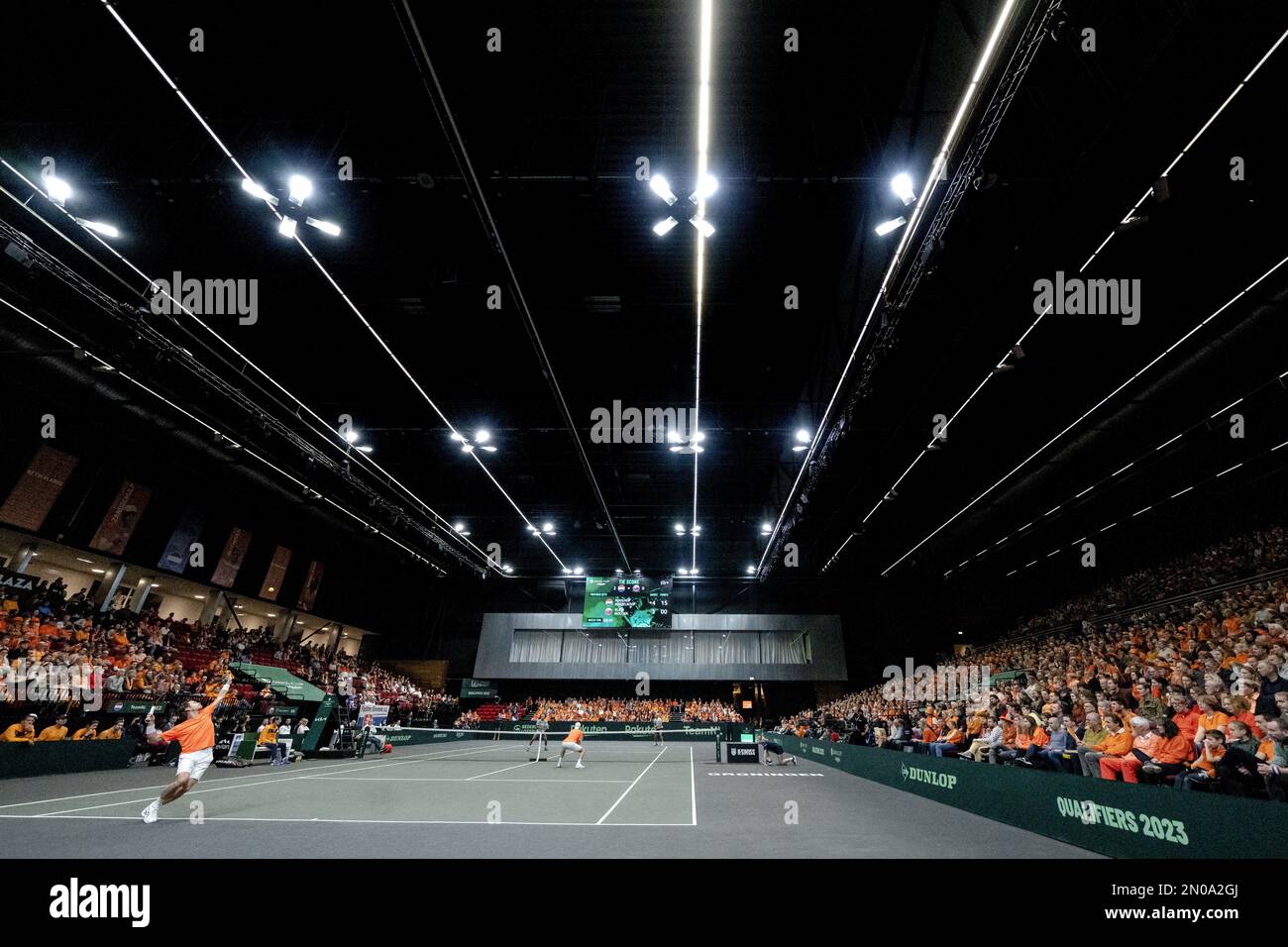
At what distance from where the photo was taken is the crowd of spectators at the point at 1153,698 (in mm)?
6781

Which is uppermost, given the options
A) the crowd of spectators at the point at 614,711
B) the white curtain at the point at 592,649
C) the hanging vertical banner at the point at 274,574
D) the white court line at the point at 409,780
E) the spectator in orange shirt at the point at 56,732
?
the hanging vertical banner at the point at 274,574

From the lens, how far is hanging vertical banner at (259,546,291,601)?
27.7m

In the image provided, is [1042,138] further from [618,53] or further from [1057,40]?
[618,53]

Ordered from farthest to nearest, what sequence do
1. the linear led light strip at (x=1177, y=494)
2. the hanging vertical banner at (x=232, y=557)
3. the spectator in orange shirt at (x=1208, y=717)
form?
the hanging vertical banner at (x=232, y=557)
the linear led light strip at (x=1177, y=494)
the spectator in orange shirt at (x=1208, y=717)

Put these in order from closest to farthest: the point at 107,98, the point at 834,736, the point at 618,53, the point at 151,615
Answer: the point at 618,53, the point at 107,98, the point at 834,736, the point at 151,615

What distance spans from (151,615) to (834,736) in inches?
1017

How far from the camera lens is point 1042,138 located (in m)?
8.11

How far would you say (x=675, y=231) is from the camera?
10609mm

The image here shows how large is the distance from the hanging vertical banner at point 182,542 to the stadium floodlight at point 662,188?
23.7 meters

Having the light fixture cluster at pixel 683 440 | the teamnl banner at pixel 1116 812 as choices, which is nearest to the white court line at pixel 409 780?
the teamnl banner at pixel 1116 812

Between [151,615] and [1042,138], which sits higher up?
[1042,138]

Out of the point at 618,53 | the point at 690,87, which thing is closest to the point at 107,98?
the point at 618,53

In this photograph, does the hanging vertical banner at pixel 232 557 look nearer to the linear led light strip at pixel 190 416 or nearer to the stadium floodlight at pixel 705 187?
the linear led light strip at pixel 190 416

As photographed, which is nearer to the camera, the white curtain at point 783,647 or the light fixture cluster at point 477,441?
the light fixture cluster at point 477,441
